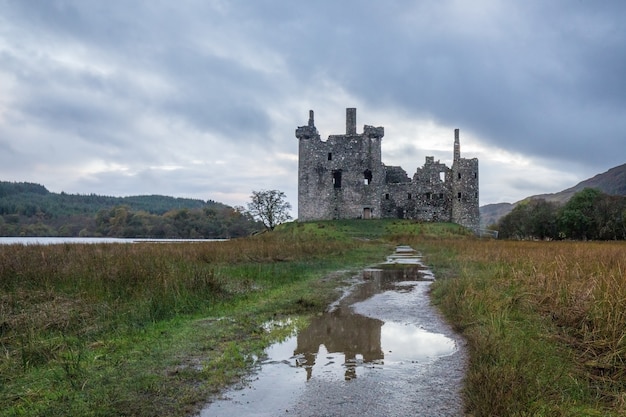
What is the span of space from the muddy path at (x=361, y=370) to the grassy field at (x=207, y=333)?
0.32m

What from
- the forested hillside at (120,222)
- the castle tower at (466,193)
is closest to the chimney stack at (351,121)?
the castle tower at (466,193)

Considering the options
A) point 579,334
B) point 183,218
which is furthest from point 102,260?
point 183,218

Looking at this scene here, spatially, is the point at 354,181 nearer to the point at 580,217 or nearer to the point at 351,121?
the point at 351,121

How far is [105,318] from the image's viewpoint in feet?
29.2

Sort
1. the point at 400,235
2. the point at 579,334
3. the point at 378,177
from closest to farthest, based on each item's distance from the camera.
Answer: the point at 579,334, the point at 400,235, the point at 378,177

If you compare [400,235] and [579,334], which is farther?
[400,235]

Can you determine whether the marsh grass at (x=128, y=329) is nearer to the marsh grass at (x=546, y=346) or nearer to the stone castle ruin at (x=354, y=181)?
the marsh grass at (x=546, y=346)

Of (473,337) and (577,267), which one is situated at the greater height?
(577,267)

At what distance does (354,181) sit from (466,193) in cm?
1203

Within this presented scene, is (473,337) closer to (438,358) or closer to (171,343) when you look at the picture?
(438,358)

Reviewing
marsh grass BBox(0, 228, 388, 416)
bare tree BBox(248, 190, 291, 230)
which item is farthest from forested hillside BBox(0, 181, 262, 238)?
marsh grass BBox(0, 228, 388, 416)

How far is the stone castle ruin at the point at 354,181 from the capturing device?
52875mm

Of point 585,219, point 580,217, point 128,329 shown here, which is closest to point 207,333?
point 128,329

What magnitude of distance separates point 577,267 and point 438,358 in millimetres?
5865
